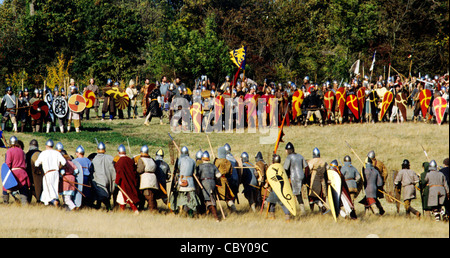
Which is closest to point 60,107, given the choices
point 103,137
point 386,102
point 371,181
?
point 103,137

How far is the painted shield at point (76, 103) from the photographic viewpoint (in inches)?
898

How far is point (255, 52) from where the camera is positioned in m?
42.5

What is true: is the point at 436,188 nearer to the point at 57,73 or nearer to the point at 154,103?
the point at 154,103

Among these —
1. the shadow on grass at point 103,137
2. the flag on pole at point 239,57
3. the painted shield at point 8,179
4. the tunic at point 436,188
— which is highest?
the flag on pole at point 239,57

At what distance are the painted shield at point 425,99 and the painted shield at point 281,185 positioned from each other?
11328 millimetres

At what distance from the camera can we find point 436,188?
48.2ft

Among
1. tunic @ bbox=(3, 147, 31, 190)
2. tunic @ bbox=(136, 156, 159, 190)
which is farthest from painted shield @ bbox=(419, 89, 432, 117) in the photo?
tunic @ bbox=(3, 147, 31, 190)

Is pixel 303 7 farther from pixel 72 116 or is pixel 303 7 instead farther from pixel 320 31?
pixel 72 116

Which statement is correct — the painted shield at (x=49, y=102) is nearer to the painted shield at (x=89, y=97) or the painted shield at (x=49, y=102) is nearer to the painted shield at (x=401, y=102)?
the painted shield at (x=89, y=97)

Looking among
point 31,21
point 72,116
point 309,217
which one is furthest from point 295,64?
point 309,217

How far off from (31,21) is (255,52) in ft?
40.8

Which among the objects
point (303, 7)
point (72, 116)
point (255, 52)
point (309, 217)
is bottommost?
point (309, 217)

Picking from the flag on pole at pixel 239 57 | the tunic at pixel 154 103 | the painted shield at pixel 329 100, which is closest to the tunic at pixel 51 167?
the tunic at pixel 154 103
